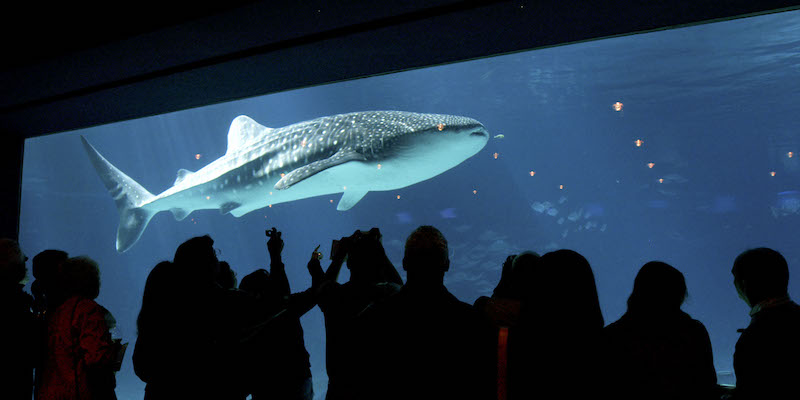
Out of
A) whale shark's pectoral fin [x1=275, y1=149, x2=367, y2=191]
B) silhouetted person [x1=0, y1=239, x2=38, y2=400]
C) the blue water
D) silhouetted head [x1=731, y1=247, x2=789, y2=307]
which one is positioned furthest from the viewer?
the blue water

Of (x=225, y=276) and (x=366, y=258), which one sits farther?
(x=225, y=276)

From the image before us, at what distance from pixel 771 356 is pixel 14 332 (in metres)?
3.38

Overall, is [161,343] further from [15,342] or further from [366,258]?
[366,258]

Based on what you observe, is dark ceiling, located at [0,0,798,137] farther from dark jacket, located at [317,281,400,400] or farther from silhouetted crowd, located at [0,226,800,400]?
dark jacket, located at [317,281,400,400]

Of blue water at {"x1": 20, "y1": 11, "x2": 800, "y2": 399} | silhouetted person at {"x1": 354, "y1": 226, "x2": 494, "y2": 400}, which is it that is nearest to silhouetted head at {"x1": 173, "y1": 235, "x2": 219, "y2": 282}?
silhouetted person at {"x1": 354, "y1": 226, "x2": 494, "y2": 400}

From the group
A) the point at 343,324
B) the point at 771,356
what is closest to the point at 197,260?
the point at 343,324

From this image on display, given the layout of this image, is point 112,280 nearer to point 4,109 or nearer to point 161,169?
point 161,169

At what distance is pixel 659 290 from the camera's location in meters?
1.93

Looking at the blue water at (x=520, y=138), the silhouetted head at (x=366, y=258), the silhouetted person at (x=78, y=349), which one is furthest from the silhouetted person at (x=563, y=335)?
the blue water at (x=520, y=138)

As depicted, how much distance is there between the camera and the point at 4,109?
465 cm

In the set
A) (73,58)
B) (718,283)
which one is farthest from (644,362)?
(718,283)

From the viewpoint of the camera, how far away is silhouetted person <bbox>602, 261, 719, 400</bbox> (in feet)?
5.97

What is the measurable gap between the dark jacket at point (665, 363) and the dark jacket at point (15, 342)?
8.95ft

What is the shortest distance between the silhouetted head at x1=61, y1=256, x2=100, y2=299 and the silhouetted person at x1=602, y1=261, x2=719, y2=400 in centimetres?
247
